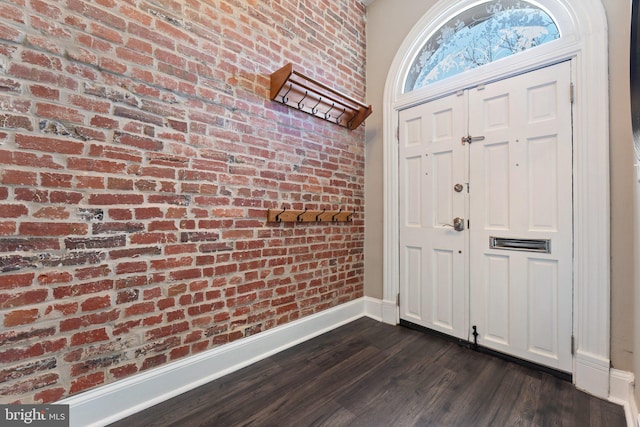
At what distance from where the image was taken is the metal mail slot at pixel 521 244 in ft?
6.30

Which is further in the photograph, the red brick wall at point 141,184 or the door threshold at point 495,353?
the door threshold at point 495,353

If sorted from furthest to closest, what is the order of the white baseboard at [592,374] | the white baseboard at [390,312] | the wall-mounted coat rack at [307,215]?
1. the white baseboard at [390,312]
2. the wall-mounted coat rack at [307,215]
3. the white baseboard at [592,374]

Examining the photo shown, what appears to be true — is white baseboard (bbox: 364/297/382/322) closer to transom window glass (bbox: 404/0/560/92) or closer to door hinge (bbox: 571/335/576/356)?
door hinge (bbox: 571/335/576/356)

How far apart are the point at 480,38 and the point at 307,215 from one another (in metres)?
2.21

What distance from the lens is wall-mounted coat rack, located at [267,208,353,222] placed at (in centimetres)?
217

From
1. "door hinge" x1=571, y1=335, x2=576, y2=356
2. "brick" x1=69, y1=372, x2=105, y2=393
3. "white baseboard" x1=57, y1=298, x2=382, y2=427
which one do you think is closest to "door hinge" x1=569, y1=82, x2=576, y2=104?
"door hinge" x1=571, y1=335, x2=576, y2=356

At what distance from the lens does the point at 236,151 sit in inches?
76.4

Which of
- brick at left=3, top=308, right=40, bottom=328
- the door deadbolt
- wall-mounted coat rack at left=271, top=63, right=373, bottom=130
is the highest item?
wall-mounted coat rack at left=271, top=63, right=373, bottom=130

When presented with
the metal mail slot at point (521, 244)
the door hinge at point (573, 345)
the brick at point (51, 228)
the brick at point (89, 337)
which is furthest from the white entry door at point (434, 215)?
the brick at point (51, 228)

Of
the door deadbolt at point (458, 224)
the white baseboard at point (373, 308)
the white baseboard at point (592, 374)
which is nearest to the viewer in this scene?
the white baseboard at point (592, 374)

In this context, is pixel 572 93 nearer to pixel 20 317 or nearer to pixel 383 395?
pixel 383 395

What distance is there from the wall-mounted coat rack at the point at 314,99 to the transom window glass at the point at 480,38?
66cm

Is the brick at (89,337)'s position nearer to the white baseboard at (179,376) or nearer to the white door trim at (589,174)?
the white baseboard at (179,376)

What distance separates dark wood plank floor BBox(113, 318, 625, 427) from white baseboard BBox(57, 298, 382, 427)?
0.20 ft
